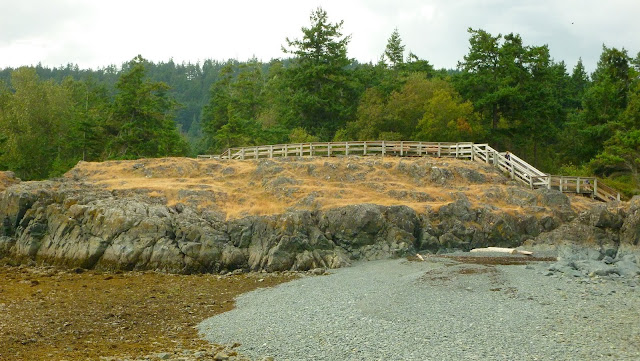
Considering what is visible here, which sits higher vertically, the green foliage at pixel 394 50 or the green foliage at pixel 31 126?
A: the green foliage at pixel 394 50

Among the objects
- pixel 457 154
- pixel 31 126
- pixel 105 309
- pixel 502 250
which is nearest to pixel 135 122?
pixel 31 126

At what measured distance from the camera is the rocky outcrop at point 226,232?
28.3 meters

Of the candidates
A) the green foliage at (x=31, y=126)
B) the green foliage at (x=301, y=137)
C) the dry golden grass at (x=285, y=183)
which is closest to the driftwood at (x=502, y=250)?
the dry golden grass at (x=285, y=183)

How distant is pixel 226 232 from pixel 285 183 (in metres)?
6.10

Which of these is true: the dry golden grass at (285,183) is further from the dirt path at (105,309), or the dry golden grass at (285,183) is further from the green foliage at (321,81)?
the green foliage at (321,81)

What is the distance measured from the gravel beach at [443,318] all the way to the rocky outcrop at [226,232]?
5.51 m

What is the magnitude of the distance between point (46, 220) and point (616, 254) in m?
30.1

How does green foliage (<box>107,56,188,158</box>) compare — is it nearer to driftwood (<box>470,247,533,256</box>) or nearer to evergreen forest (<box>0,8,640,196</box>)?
evergreen forest (<box>0,8,640,196</box>)

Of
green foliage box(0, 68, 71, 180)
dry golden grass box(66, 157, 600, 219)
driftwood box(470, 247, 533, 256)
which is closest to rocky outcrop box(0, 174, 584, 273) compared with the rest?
driftwood box(470, 247, 533, 256)

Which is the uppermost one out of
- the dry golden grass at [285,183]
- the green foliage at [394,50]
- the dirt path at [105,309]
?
the green foliage at [394,50]

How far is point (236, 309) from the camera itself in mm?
19922

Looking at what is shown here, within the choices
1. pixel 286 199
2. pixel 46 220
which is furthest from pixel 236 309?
pixel 46 220

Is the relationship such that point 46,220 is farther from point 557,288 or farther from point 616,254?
point 616,254

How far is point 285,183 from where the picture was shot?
3466 cm
